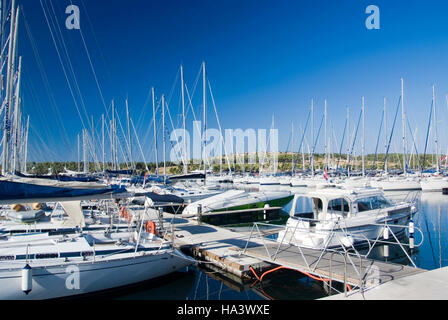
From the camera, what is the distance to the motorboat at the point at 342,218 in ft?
50.1

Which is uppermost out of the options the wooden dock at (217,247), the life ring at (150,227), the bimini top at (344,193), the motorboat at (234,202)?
the bimini top at (344,193)

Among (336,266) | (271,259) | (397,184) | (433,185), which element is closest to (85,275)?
(271,259)

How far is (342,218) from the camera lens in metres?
16.5

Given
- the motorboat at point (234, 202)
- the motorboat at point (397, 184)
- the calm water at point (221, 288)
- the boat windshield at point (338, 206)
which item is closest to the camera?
the calm water at point (221, 288)

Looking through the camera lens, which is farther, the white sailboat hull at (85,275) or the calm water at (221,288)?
the calm water at (221,288)

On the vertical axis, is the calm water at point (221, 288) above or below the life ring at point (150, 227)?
below

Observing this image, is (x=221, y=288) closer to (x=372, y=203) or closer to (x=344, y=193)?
(x=344, y=193)

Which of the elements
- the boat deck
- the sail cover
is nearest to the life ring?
the boat deck

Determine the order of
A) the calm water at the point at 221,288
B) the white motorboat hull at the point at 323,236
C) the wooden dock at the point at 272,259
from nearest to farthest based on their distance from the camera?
the wooden dock at the point at 272,259
the calm water at the point at 221,288
the white motorboat hull at the point at 323,236

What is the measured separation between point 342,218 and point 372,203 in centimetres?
281

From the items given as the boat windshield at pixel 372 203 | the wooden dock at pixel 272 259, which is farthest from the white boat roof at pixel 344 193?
the wooden dock at pixel 272 259

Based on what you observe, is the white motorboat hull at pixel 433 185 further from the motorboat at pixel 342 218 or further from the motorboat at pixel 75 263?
the motorboat at pixel 75 263
